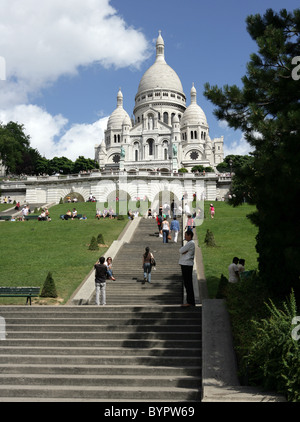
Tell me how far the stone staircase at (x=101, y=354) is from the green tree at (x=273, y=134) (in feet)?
7.23

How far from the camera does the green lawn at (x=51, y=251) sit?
48.6ft

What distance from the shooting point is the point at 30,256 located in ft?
61.5

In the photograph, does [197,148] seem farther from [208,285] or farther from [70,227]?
[208,285]

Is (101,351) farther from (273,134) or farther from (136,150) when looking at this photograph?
(136,150)

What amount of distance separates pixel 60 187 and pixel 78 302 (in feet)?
133

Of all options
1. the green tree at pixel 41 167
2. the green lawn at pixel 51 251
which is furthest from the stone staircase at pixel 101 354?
the green tree at pixel 41 167

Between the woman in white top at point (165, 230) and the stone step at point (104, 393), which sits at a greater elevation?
the woman in white top at point (165, 230)

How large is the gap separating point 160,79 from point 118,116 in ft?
44.9

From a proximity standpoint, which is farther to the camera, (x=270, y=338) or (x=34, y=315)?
(x=34, y=315)

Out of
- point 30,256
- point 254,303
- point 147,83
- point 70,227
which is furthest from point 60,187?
point 147,83

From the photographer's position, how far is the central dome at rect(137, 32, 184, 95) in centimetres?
10244

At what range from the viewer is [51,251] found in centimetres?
1981

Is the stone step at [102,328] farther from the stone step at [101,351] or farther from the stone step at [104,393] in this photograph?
the stone step at [104,393]
